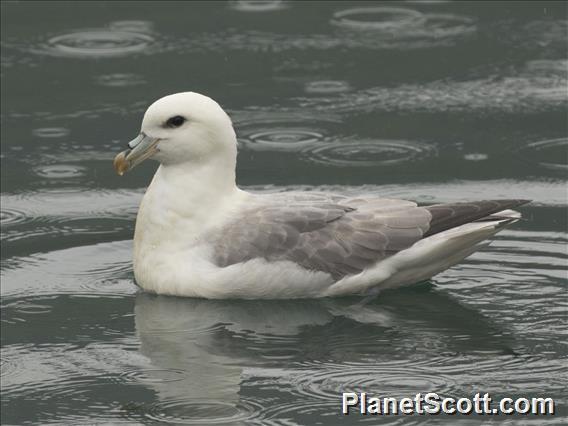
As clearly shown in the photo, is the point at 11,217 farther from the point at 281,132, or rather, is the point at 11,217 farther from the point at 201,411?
the point at 201,411

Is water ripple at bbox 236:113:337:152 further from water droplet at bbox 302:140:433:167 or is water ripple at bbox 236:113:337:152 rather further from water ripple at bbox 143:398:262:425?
water ripple at bbox 143:398:262:425

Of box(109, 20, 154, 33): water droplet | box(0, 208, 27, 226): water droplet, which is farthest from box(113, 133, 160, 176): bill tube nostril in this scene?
box(109, 20, 154, 33): water droplet

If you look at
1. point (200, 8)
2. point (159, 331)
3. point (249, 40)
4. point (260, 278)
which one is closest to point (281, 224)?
point (260, 278)

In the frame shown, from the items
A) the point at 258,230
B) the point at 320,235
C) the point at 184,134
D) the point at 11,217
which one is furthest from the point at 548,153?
the point at 11,217

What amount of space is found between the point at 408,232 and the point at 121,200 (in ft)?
8.05

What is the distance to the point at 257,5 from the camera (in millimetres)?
15047

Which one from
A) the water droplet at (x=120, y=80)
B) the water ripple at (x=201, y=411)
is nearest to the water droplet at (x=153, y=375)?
the water ripple at (x=201, y=411)

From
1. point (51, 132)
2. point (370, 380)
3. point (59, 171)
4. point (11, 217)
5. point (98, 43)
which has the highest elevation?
point (98, 43)

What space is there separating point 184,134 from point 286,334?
55.2 inches

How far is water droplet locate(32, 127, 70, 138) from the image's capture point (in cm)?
1222

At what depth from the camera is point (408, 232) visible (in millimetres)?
9406

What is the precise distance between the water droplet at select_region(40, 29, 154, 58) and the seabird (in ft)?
14.5

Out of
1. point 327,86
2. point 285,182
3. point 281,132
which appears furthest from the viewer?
point 327,86

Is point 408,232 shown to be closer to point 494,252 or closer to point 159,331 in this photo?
point 494,252
